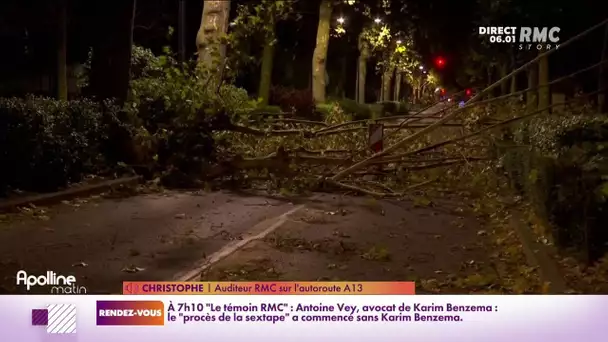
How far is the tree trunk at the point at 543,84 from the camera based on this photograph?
→ 4789 mm

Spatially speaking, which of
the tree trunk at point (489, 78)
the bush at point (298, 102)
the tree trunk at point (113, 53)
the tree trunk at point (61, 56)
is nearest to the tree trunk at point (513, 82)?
the tree trunk at point (489, 78)

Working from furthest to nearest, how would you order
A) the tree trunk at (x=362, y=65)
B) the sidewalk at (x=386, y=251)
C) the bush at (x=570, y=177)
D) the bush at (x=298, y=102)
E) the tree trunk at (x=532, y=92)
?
the bush at (x=298, y=102), the tree trunk at (x=362, y=65), the tree trunk at (x=532, y=92), the bush at (x=570, y=177), the sidewalk at (x=386, y=251)

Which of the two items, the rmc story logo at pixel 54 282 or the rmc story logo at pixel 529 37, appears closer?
the rmc story logo at pixel 54 282

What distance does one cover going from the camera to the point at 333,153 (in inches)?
294

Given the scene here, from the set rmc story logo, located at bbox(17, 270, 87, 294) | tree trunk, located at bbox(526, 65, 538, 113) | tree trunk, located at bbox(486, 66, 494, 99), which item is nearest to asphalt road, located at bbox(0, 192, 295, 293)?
rmc story logo, located at bbox(17, 270, 87, 294)

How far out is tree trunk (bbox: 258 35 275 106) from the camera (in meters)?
8.10

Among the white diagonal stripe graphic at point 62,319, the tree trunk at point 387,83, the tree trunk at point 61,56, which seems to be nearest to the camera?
the white diagonal stripe graphic at point 62,319

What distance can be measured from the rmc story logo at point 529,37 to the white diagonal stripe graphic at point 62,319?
8.90ft

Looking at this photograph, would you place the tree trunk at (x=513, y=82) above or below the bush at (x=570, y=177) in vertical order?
above

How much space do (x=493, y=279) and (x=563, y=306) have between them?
78cm

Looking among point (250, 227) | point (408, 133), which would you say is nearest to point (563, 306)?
point (250, 227)

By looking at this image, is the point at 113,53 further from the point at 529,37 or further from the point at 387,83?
the point at 529,37

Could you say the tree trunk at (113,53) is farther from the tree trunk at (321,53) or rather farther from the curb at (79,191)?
the tree trunk at (321,53)

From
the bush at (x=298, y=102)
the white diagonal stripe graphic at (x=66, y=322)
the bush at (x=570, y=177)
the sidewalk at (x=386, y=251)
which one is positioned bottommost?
the white diagonal stripe graphic at (x=66, y=322)
